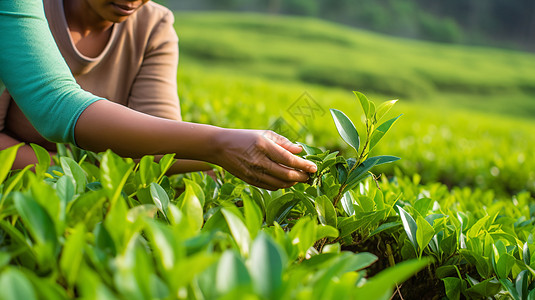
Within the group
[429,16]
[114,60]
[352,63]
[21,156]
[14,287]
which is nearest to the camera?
[14,287]

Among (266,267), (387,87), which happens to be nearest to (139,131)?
(266,267)

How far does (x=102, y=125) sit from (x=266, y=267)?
0.61 metres

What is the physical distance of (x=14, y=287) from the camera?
568 mm

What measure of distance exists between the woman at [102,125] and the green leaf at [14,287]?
555mm

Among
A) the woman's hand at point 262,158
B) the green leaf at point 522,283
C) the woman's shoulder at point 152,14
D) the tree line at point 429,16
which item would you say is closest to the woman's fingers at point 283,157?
the woman's hand at point 262,158

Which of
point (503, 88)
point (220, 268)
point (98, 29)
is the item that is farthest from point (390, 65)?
point (220, 268)

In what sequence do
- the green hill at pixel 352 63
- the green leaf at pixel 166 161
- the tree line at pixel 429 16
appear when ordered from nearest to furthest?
the green leaf at pixel 166 161 < the green hill at pixel 352 63 < the tree line at pixel 429 16

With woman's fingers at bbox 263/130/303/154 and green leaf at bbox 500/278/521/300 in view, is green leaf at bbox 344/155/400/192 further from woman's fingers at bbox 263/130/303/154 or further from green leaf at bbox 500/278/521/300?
green leaf at bbox 500/278/521/300

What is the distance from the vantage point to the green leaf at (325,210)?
3.48 feet

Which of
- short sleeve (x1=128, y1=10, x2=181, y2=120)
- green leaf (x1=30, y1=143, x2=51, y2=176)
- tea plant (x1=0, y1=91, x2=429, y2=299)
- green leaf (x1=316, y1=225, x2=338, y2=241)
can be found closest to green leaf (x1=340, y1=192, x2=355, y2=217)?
tea plant (x1=0, y1=91, x2=429, y2=299)

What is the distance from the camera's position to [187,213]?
0.91 meters

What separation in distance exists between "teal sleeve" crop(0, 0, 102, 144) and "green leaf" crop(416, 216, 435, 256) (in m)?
0.78

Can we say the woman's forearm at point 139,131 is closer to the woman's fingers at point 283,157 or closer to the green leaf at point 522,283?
the woman's fingers at point 283,157

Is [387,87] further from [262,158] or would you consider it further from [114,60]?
[262,158]
